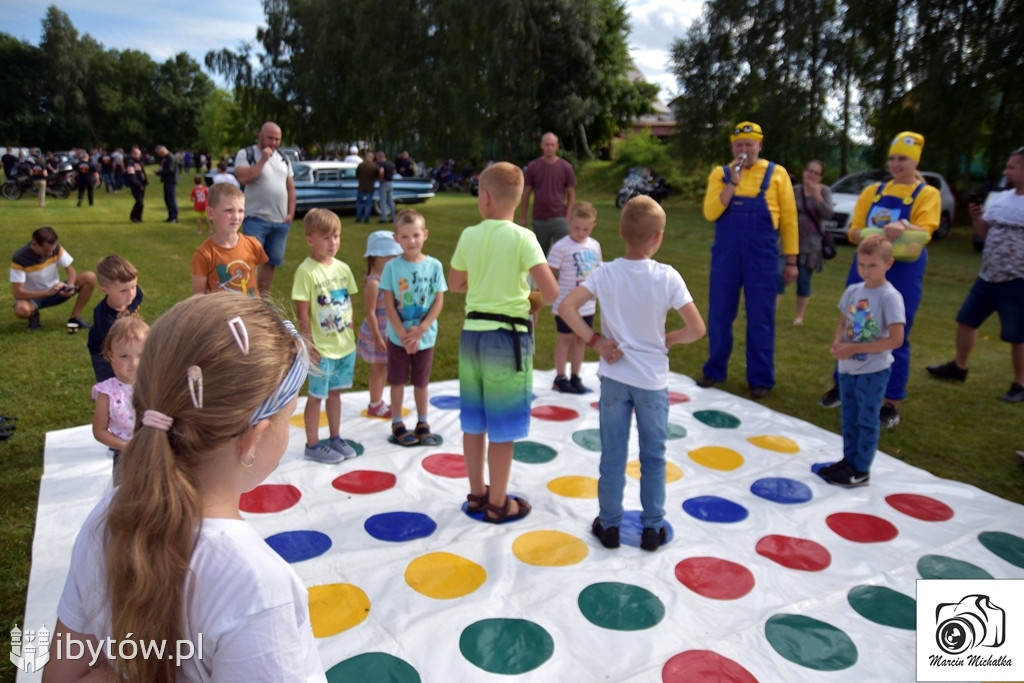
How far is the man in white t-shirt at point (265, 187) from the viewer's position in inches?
250

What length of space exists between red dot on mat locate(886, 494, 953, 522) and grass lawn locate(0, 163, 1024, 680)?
55 cm

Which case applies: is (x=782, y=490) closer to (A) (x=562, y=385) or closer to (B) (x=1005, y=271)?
(A) (x=562, y=385)

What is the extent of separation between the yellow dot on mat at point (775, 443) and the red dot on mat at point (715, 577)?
158 centimetres

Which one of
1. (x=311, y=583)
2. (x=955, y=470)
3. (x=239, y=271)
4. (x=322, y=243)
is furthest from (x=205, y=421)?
(x=955, y=470)

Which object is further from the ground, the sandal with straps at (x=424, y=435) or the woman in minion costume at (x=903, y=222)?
the woman in minion costume at (x=903, y=222)

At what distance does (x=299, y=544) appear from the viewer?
3229 mm

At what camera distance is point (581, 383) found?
563 cm

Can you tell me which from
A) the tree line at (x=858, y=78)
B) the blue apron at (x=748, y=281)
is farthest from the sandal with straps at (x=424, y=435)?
the tree line at (x=858, y=78)

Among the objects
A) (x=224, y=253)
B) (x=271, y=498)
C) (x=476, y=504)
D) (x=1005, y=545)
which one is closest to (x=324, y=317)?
(x=224, y=253)

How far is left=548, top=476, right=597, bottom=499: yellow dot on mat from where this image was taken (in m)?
3.83

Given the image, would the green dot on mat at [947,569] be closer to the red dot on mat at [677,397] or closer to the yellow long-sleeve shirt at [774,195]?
the red dot on mat at [677,397]

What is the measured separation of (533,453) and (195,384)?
132 inches

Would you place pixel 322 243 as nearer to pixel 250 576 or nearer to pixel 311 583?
pixel 311 583

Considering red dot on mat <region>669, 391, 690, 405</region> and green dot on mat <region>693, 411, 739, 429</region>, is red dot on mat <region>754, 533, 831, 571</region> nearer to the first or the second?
green dot on mat <region>693, 411, 739, 429</region>
